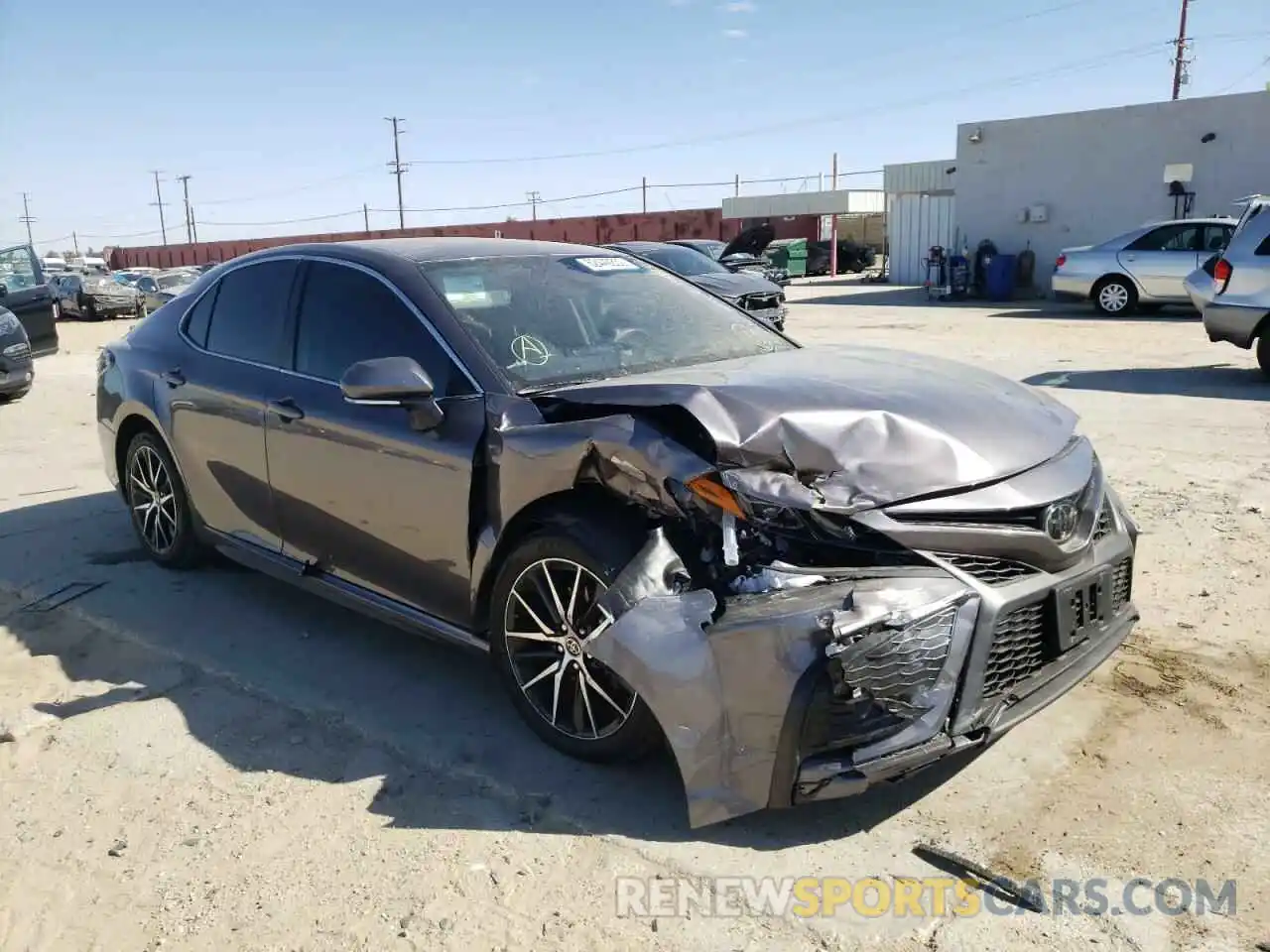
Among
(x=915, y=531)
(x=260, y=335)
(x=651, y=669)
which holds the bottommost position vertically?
(x=651, y=669)

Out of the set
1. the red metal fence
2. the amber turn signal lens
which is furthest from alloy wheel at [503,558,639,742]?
the red metal fence

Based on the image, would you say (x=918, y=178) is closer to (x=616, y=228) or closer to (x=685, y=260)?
(x=685, y=260)

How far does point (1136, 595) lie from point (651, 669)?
2762 mm

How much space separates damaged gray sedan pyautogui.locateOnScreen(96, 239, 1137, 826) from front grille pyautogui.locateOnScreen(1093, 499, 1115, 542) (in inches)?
0.6

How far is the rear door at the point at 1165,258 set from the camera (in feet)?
55.7

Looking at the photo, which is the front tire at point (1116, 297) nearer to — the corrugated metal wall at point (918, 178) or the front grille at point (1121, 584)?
the corrugated metal wall at point (918, 178)

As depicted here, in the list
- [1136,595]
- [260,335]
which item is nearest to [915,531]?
[1136,595]

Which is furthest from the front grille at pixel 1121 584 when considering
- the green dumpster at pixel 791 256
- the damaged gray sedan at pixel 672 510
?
the green dumpster at pixel 791 256

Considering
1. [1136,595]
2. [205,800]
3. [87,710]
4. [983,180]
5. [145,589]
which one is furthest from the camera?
[983,180]

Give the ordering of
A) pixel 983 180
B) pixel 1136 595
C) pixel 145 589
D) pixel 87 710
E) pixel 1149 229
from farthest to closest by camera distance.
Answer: pixel 983 180
pixel 1149 229
pixel 145 589
pixel 1136 595
pixel 87 710

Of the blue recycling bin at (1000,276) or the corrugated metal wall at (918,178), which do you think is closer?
the blue recycling bin at (1000,276)

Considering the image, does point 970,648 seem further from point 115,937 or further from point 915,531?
point 115,937

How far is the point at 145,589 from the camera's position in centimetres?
525

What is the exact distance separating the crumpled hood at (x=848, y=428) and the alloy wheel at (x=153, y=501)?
284 centimetres
